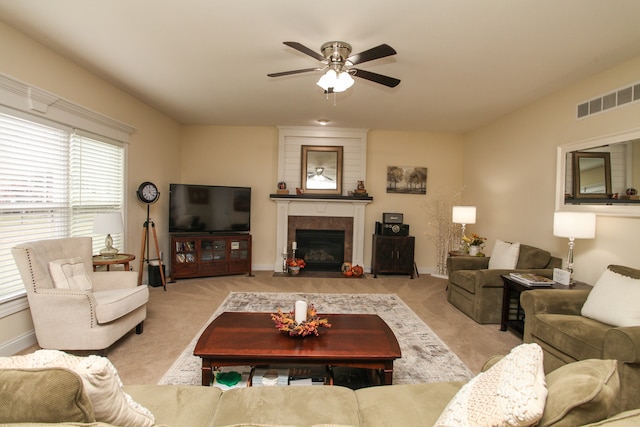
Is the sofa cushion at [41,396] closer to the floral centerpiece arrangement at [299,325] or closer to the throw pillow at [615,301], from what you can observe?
the floral centerpiece arrangement at [299,325]

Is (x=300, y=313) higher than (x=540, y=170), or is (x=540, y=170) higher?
(x=540, y=170)

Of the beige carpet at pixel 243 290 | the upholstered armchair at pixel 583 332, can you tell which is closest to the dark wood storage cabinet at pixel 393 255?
the beige carpet at pixel 243 290

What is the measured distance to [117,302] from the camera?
260cm

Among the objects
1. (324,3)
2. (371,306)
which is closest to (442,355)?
(371,306)

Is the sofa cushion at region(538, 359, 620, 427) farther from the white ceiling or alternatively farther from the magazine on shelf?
the magazine on shelf

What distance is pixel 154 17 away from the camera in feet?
7.80

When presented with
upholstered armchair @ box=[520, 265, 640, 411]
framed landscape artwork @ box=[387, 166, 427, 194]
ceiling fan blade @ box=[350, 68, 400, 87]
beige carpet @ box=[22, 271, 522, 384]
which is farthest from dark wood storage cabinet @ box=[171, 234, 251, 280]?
upholstered armchair @ box=[520, 265, 640, 411]

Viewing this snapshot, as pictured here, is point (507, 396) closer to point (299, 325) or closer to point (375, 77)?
point (299, 325)

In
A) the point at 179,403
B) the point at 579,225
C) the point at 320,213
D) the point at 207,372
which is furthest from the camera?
the point at 320,213

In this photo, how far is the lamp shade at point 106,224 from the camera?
3250 millimetres

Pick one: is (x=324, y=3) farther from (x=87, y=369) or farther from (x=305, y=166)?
(x=305, y=166)

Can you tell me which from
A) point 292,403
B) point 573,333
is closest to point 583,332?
point 573,333

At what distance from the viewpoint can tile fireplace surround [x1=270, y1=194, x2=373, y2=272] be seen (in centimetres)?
580

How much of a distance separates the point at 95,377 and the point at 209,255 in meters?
4.52
